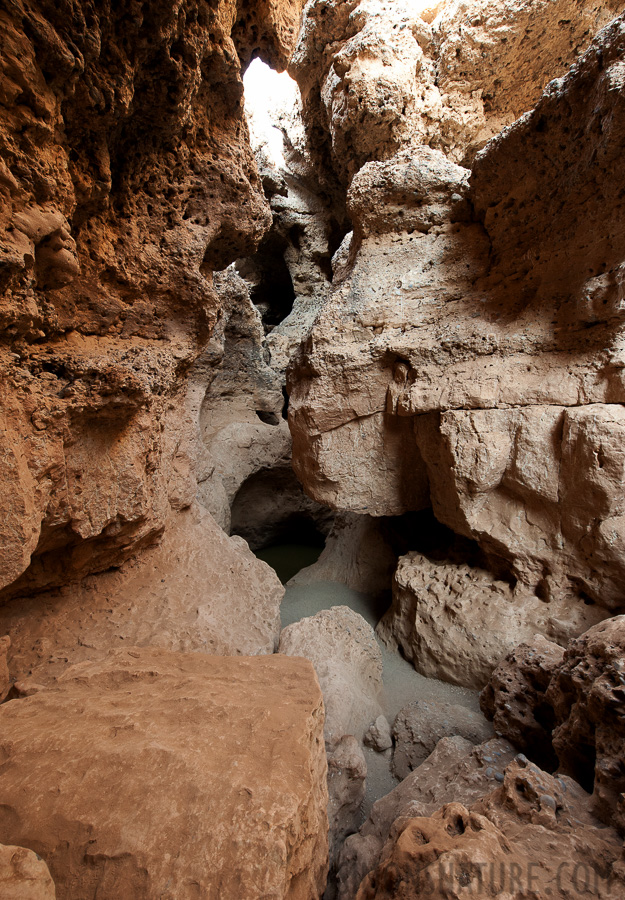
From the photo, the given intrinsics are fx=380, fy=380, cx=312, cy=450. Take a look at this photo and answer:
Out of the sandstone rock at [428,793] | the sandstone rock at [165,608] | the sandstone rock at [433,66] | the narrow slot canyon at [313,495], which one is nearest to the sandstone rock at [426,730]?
the narrow slot canyon at [313,495]

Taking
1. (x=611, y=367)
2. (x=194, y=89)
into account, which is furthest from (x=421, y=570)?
(x=194, y=89)

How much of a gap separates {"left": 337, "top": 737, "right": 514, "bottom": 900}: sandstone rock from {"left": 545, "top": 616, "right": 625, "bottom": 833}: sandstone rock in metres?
0.35

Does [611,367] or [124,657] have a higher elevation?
[611,367]

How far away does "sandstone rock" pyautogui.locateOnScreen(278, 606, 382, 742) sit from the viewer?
2.46m

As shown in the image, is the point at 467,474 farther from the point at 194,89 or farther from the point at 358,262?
the point at 194,89

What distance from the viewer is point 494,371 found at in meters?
2.96

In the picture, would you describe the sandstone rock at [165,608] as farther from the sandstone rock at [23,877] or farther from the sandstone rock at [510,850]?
the sandstone rock at [510,850]

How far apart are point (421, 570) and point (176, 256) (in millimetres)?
3154

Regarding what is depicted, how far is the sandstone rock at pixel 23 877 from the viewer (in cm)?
73

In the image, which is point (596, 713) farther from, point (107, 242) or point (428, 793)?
point (107, 242)

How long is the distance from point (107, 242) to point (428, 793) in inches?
129

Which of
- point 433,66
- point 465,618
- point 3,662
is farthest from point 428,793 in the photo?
point 433,66

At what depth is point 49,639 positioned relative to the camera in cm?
205
